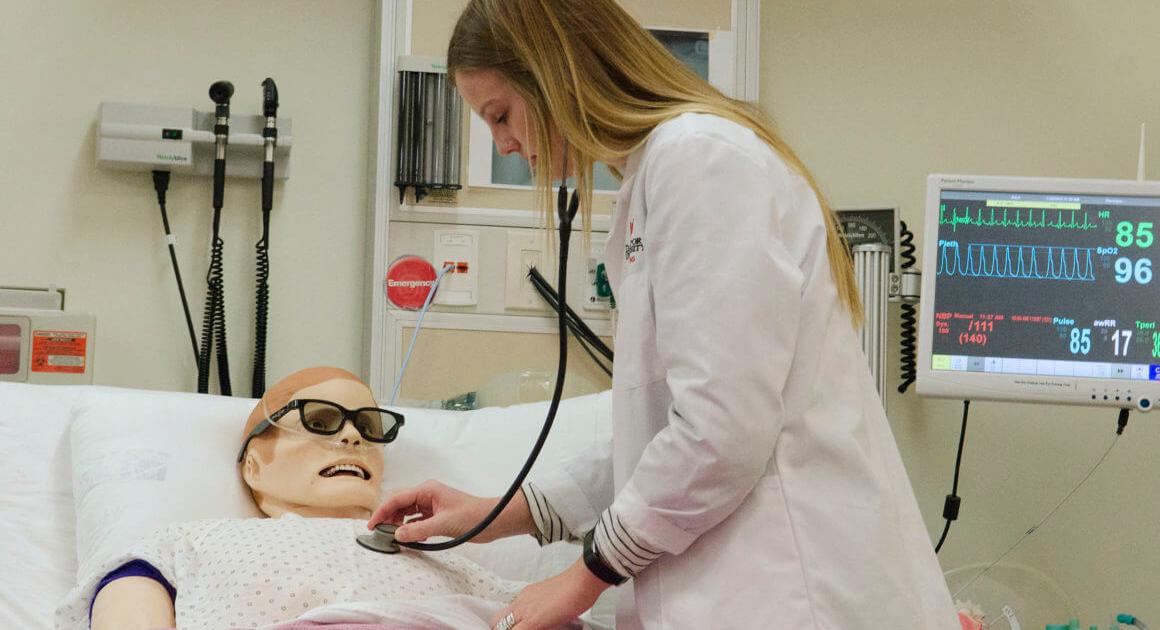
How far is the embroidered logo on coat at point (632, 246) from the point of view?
4.02 ft

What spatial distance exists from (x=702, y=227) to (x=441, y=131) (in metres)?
1.52

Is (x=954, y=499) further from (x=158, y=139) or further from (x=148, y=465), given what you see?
(x=158, y=139)

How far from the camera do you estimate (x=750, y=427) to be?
1096 mm

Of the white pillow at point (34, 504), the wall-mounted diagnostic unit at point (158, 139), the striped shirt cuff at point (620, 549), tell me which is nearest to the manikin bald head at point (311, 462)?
the white pillow at point (34, 504)

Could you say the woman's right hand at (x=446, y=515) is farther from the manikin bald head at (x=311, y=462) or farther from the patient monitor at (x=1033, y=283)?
the patient monitor at (x=1033, y=283)

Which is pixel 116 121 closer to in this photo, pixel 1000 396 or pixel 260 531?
pixel 260 531

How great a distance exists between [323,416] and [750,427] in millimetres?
916

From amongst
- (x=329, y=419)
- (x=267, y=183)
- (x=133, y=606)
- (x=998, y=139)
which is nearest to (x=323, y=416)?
(x=329, y=419)

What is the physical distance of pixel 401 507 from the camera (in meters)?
1.54

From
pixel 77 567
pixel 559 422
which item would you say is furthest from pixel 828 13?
pixel 77 567

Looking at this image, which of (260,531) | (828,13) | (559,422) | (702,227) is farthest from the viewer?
(828,13)

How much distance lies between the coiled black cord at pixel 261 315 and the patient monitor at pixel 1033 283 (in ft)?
4.68

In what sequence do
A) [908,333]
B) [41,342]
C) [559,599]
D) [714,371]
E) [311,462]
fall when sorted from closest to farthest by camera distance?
[714,371]
[559,599]
[311,462]
[41,342]
[908,333]

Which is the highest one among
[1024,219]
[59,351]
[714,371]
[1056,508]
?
[1024,219]
